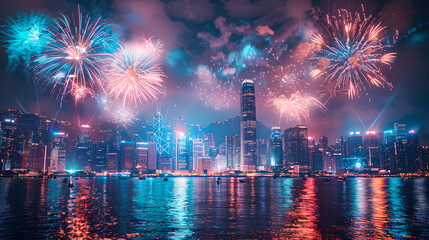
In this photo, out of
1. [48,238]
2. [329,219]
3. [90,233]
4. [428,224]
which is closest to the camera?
[48,238]

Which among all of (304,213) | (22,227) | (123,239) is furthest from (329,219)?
(22,227)

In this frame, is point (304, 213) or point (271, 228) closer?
point (271, 228)

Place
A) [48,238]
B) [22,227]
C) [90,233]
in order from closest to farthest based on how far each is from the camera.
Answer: [48,238] → [90,233] → [22,227]

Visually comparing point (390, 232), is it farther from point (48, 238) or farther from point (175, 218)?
point (48, 238)

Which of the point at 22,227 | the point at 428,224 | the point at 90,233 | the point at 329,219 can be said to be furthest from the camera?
the point at 329,219

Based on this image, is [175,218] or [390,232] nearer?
[390,232]

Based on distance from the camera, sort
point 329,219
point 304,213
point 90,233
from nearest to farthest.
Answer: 1. point 90,233
2. point 329,219
3. point 304,213

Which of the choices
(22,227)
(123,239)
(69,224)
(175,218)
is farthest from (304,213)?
(22,227)

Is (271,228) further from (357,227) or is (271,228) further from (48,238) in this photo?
(48,238)
